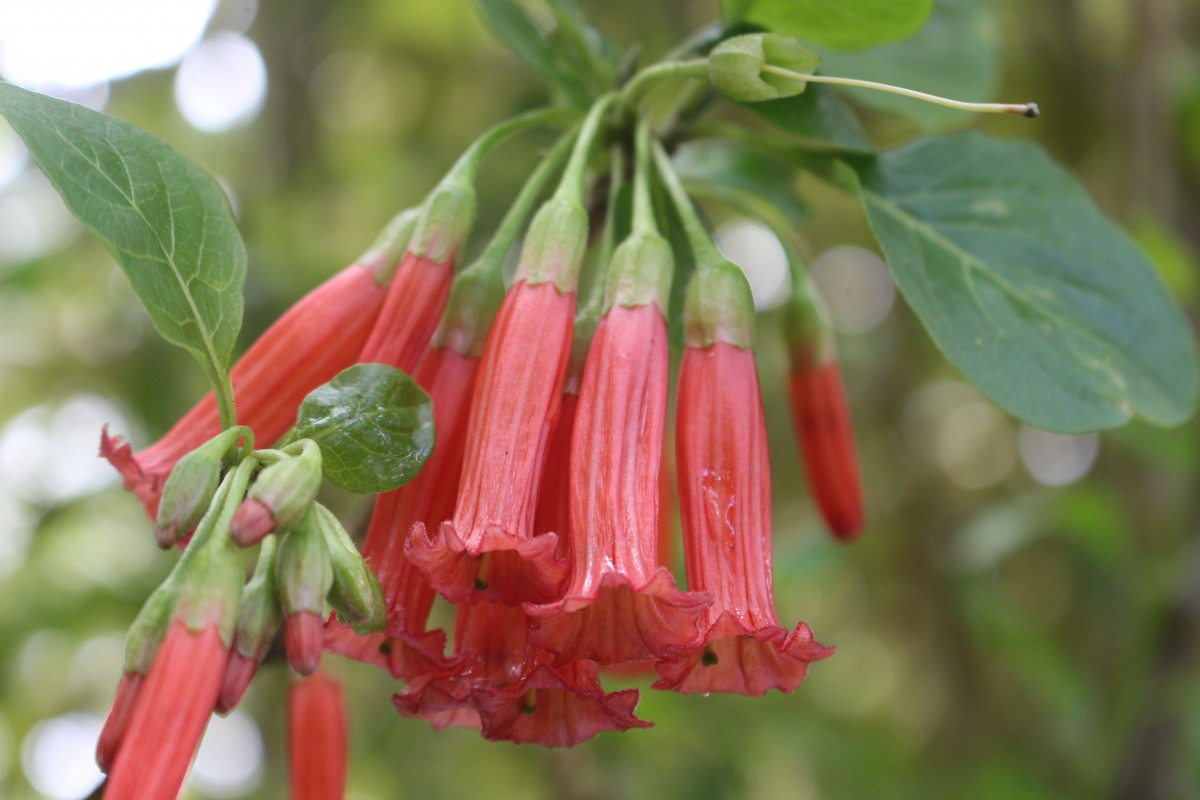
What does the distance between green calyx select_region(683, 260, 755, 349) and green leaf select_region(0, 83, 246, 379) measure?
443 millimetres

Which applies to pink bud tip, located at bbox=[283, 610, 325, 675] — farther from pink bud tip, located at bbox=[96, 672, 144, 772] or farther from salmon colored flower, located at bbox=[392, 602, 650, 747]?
salmon colored flower, located at bbox=[392, 602, 650, 747]

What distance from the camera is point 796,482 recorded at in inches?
169

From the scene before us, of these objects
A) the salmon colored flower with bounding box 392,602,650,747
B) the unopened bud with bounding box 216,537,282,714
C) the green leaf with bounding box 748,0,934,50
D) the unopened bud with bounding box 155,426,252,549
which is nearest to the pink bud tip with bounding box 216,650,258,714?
the unopened bud with bounding box 216,537,282,714

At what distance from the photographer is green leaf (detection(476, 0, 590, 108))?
1.39m

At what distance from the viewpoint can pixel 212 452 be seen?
33.6 inches

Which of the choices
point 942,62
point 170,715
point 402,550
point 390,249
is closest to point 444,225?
point 390,249

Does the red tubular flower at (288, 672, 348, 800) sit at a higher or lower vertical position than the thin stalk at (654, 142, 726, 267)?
lower

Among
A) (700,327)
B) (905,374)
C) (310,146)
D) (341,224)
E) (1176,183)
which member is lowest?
(905,374)

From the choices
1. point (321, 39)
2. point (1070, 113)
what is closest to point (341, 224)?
point (321, 39)

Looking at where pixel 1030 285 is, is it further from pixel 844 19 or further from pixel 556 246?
pixel 556 246

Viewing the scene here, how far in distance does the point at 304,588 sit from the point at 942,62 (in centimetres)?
130

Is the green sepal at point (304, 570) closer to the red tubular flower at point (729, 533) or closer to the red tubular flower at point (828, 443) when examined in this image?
the red tubular flower at point (729, 533)

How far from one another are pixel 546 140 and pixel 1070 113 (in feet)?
7.35

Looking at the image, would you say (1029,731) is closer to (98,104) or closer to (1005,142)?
(1005,142)
